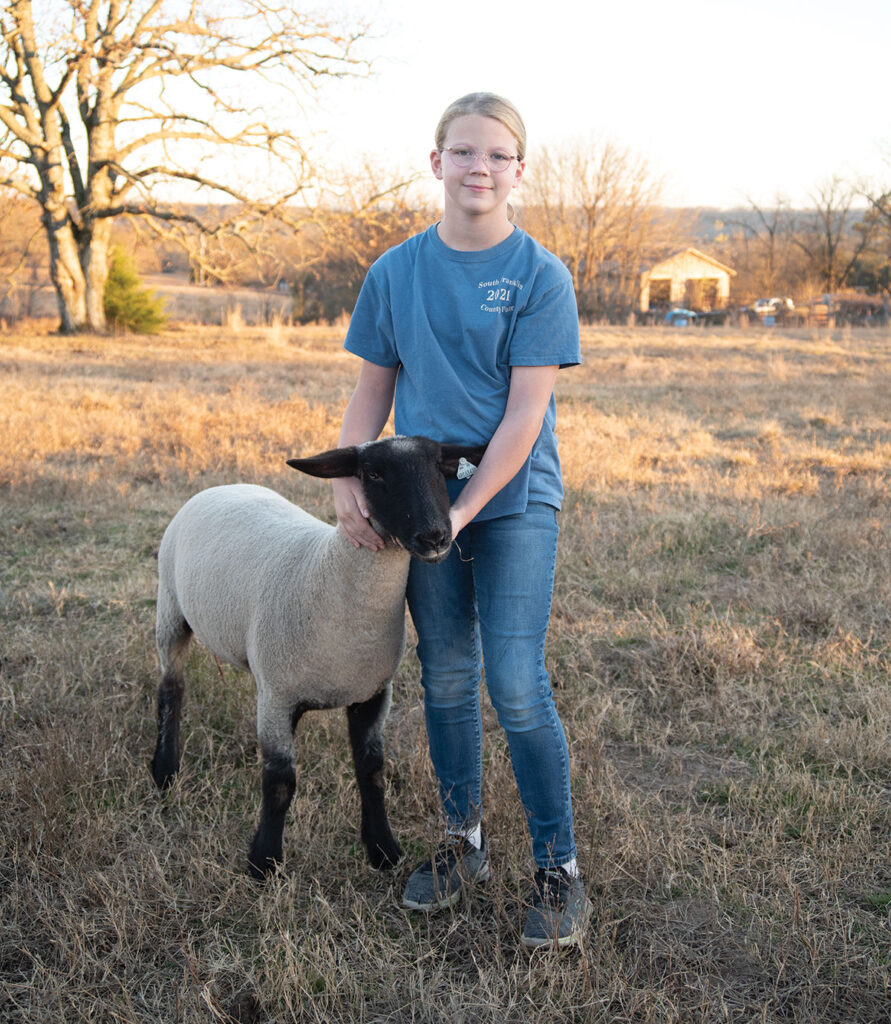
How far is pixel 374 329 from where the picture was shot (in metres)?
2.87

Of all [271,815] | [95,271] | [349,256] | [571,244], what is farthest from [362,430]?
[571,244]

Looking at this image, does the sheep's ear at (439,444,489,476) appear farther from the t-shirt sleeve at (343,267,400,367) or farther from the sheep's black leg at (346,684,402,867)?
the sheep's black leg at (346,684,402,867)

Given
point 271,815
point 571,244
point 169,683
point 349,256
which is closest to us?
point 271,815

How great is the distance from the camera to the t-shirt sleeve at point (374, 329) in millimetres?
2826

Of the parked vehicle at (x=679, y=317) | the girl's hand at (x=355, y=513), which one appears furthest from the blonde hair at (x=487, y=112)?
the parked vehicle at (x=679, y=317)

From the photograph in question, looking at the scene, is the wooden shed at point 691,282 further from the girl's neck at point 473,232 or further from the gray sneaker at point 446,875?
the gray sneaker at point 446,875

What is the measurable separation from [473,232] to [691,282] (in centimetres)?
6670

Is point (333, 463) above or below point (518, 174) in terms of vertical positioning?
below

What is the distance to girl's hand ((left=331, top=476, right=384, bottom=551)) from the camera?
2.79m

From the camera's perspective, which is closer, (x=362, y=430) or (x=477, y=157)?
(x=477, y=157)

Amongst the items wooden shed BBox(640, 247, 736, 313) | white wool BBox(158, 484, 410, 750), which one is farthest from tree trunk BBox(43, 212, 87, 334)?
wooden shed BBox(640, 247, 736, 313)

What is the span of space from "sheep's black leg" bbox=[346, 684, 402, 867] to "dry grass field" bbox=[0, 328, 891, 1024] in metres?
0.09

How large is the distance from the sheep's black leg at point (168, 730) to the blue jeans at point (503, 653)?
1.46 m

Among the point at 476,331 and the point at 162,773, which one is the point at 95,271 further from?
the point at 476,331
